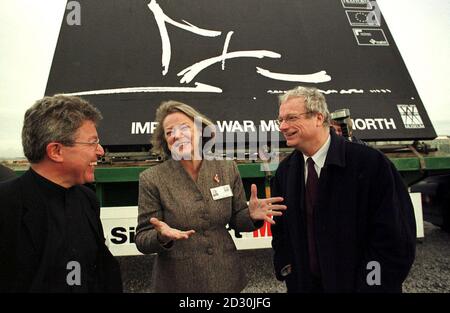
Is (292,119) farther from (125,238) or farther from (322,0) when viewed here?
(322,0)

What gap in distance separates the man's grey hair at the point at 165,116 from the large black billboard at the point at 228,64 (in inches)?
61.2

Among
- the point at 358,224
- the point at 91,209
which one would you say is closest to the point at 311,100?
the point at 358,224

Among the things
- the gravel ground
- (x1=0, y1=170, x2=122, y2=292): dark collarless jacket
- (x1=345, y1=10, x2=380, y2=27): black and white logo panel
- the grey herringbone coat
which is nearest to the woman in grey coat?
the grey herringbone coat

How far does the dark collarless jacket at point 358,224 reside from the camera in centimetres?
134

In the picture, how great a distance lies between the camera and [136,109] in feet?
10.8

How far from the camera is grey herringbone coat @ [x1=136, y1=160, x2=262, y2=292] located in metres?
1.46

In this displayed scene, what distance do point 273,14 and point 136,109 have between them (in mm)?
2417

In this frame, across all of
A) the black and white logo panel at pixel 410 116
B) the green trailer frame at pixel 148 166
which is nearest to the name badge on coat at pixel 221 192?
the green trailer frame at pixel 148 166

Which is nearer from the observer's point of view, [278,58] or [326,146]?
[326,146]

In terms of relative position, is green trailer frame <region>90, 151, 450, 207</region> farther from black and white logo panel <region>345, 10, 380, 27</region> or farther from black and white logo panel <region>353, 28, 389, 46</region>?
black and white logo panel <region>345, 10, 380, 27</region>

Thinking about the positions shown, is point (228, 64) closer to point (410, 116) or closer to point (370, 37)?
point (370, 37)

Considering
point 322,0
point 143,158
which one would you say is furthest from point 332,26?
point 143,158

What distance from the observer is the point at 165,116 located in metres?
1.59

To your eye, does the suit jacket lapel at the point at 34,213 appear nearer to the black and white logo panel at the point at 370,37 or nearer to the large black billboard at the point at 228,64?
the large black billboard at the point at 228,64
